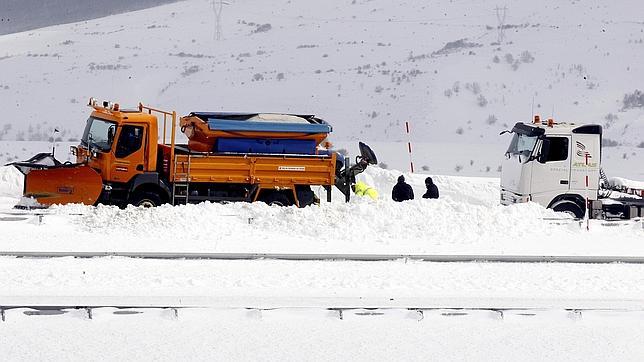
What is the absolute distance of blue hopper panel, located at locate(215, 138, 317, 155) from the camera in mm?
20375

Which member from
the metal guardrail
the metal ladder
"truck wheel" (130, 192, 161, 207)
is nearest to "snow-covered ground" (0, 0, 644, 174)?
the metal ladder

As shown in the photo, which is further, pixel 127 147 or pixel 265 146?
pixel 265 146

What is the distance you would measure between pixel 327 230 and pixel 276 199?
119 inches

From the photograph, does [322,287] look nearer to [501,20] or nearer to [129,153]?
[129,153]

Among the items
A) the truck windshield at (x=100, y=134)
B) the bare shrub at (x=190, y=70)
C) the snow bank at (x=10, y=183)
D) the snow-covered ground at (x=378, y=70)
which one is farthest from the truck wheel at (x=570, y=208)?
the bare shrub at (x=190, y=70)

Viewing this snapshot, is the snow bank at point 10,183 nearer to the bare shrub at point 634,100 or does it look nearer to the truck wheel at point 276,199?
the truck wheel at point 276,199

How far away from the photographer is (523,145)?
70.4ft

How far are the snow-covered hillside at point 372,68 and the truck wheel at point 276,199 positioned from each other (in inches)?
1192

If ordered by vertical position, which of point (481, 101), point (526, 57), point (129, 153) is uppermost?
point (526, 57)

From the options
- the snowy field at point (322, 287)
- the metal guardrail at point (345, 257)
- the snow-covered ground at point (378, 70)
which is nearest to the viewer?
the snowy field at point (322, 287)

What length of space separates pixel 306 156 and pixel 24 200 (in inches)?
235

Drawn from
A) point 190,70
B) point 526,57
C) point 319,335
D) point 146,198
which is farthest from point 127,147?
point 526,57

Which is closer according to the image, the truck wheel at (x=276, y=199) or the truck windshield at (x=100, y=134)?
the truck windshield at (x=100, y=134)

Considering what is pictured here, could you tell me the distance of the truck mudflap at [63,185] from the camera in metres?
19.6
